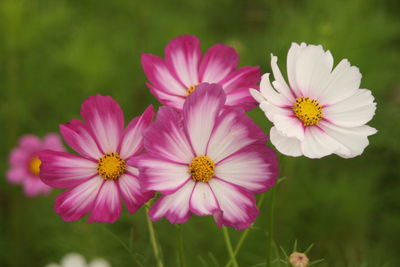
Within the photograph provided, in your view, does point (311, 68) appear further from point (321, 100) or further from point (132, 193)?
point (132, 193)

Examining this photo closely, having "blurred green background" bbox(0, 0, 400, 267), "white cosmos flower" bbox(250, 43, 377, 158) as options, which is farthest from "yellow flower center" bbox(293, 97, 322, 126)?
"blurred green background" bbox(0, 0, 400, 267)

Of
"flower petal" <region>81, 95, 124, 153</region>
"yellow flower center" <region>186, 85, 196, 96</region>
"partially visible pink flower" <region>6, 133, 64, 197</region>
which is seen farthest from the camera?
"partially visible pink flower" <region>6, 133, 64, 197</region>

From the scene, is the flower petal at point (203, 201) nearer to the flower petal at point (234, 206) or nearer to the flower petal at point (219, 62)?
the flower petal at point (234, 206)

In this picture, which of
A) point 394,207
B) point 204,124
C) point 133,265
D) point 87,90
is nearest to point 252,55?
point 87,90

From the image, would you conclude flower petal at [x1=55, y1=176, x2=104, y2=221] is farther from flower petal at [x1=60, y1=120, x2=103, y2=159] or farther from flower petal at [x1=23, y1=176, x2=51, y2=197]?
flower petal at [x1=23, y1=176, x2=51, y2=197]

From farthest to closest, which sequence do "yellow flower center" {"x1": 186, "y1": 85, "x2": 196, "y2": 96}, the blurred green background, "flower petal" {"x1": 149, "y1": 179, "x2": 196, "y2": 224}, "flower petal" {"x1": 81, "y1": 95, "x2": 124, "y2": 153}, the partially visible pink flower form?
the partially visible pink flower → the blurred green background → "yellow flower center" {"x1": 186, "y1": 85, "x2": 196, "y2": 96} → "flower petal" {"x1": 81, "y1": 95, "x2": 124, "y2": 153} → "flower petal" {"x1": 149, "y1": 179, "x2": 196, "y2": 224}

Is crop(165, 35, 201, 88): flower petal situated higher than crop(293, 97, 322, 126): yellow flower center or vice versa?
crop(165, 35, 201, 88): flower petal
